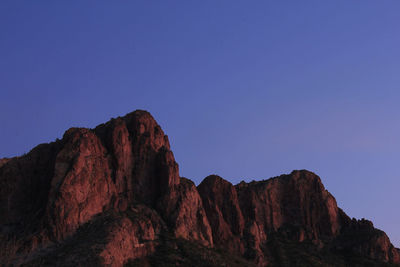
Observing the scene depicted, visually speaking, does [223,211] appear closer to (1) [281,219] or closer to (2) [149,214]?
(1) [281,219]

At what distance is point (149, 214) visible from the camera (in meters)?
133

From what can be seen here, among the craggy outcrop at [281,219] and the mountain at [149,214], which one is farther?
the craggy outcrop at [281,219]

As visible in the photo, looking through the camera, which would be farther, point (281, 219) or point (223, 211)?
point (281, 219)

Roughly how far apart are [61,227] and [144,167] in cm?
2715

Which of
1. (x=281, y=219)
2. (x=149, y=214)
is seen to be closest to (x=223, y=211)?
(x=281, y=219)

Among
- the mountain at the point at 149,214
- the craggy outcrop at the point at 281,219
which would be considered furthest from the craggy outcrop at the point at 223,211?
the mountain at the point at 149,214

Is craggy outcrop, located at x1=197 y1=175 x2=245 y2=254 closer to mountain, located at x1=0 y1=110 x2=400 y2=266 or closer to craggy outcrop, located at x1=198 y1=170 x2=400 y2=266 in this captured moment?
craggy outcrop, located at x1=198 y1=170 x2=400 y2=266

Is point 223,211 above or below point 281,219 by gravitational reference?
below

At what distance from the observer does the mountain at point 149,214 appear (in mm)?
118312

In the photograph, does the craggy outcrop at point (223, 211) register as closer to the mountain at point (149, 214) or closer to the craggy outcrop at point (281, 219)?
the craggy outcrop at point (281, 219)

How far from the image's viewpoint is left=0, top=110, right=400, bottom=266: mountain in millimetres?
118312

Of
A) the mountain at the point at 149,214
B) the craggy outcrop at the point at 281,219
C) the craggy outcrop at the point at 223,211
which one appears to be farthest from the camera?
the craggy outcrop at the point at 281,219

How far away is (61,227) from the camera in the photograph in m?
120

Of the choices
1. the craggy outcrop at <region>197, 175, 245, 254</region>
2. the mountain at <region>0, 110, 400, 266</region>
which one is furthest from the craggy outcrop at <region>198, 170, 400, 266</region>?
the mountain at <region>0, 110, 400, 266</region>
